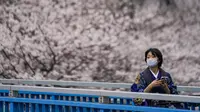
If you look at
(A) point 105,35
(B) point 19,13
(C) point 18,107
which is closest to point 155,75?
(C) point 18,107

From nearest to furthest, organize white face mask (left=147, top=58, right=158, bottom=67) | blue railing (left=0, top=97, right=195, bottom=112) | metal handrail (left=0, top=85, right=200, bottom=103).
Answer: metal handrail (left=0, top=85, right=200, bottom=103), blue railing (left=0, top=97, right=195, bottom=112), white face mask (left=147, top=58, right=158, bottom=67)

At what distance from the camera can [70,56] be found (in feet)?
21.2

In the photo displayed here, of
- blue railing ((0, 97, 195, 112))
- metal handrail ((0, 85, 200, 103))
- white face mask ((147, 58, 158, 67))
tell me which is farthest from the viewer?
white face mask ((147, 58, 158, 67))

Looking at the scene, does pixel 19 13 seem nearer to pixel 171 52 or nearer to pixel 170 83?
pixel 171 52

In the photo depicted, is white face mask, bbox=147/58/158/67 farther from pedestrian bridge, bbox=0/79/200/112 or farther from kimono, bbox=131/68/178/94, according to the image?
pedestrian bridge, bbox=0/79/200/112

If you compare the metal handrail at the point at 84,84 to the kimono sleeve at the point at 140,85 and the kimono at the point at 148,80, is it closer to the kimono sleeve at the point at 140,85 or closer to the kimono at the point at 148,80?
the kimono at the point at 148,80

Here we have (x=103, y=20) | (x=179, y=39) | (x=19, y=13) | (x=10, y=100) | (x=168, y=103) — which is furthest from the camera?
(x=19, y=13)

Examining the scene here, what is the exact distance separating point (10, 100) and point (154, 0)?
238cm

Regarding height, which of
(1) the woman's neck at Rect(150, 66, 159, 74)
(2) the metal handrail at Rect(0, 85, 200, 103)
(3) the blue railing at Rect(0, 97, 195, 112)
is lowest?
(3) the blue railing at Rect(0, 97, 195, 112)

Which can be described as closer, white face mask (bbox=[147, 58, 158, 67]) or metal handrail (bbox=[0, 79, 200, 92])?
white face mask (bbox=[147, 58, 158, 67])

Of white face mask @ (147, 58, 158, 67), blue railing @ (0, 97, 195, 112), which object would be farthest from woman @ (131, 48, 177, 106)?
blue railing @ (0, 97, 195, 112)

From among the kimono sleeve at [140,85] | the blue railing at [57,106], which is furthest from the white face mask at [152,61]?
the blue railing at [57,106]

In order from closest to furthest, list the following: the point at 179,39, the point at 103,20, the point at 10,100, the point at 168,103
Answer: the point at 168,103
the point at 10,100
the point at 179,39
the point at 103,20

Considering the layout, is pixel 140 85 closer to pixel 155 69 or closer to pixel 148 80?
pixel 148 80
